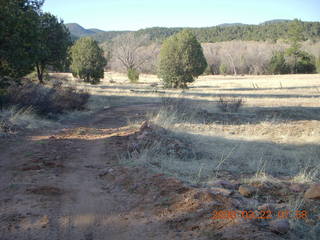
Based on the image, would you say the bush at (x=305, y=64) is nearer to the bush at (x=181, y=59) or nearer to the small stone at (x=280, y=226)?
Answer: the bush at (x=181, y=59)

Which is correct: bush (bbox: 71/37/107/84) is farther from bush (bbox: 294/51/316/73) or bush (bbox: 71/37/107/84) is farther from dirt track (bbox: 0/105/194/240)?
bush (bbox: 294/51/316/73)

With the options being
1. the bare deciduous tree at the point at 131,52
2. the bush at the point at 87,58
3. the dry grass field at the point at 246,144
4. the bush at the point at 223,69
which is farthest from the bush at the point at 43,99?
the bush at the point at 223,69

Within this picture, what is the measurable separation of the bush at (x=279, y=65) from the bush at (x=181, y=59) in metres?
37.1

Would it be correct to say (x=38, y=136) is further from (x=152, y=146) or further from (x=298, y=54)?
(x=298, y=54)

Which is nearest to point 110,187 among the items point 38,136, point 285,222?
point 285,222

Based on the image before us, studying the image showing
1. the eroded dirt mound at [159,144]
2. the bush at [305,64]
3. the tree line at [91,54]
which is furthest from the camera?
the bush at [305,64]

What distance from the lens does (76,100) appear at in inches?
614

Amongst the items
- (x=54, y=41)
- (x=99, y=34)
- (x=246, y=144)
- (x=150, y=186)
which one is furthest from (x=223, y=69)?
(x=99, y=34)

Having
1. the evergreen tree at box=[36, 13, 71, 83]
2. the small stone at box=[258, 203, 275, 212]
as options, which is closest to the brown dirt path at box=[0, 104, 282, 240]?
the small stone at box=[258, 203, 275, 212]

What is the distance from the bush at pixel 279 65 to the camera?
60719 millimetres

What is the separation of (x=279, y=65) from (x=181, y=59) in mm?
39620

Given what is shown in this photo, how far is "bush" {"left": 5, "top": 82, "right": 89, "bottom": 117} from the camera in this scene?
12.0 m

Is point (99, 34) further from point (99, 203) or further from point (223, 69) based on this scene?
point (99, 203)
